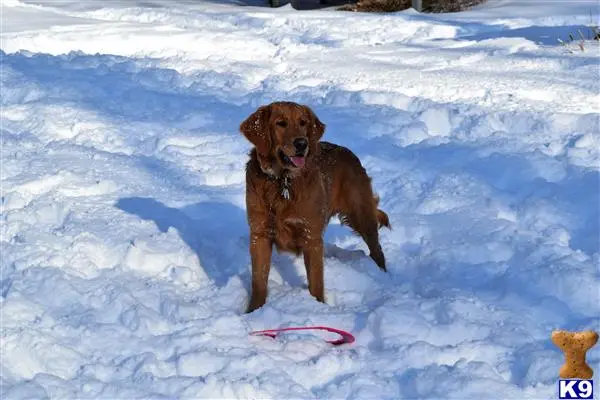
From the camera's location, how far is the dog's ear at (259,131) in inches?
169

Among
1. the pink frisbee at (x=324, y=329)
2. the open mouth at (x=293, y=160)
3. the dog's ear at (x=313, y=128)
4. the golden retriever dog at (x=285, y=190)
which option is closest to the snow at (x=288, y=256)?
the pink frisbee at (x=324, y=329)

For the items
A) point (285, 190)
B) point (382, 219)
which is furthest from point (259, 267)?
point (382, 219)

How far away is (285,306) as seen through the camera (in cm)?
443

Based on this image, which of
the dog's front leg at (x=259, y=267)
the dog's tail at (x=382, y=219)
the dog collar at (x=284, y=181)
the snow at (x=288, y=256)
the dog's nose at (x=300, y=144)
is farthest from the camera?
the dog's tail at (x=382, y=219)

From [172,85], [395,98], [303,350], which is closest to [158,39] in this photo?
[172,85]

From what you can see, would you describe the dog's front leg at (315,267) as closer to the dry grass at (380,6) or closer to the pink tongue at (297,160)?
the pink tongue at (297,160)

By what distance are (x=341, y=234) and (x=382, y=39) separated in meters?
7.59

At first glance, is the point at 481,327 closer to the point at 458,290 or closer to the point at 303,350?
the point at 458,290

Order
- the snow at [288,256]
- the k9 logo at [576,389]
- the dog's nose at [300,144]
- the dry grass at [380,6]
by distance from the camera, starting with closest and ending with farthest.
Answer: the k9 logo at [576,389] < the snow at [288,256] < the dog's nose at [300,144] < the dry grass at [380,6]

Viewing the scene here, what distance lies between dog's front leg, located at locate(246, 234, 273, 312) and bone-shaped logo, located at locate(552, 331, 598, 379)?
1.62 metres

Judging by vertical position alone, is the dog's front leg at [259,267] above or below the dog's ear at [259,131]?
below

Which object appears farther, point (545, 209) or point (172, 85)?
point (172, 85)

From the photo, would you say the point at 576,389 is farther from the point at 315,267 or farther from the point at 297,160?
the point at 297,160

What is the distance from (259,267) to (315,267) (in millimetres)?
289
